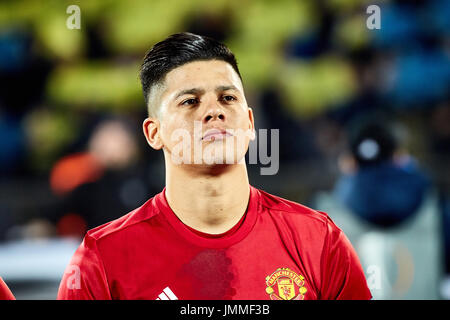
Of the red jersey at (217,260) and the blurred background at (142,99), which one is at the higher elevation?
the blurred background at (142,99)

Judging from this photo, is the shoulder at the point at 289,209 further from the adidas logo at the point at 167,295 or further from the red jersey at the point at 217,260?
the adidas logo at the point at 167,295

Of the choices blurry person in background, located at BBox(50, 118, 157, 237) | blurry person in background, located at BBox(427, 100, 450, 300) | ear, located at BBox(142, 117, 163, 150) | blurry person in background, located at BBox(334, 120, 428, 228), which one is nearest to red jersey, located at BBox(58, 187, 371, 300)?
ear, located at BBox(142, 117, 163, 150)

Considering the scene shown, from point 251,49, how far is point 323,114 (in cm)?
100

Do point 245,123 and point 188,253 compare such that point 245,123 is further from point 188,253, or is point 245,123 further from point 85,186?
point 85,186

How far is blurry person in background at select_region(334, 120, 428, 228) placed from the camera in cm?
408

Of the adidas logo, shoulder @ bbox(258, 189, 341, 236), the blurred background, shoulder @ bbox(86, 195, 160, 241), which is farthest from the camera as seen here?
the blurred background

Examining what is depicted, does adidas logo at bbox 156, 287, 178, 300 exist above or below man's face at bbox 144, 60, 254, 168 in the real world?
below

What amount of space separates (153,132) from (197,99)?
26 centimetres

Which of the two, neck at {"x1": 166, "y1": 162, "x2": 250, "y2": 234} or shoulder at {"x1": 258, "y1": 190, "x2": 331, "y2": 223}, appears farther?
shoulder at {"x1": 258, "y1": 190, "x2": 331, "y2": 223}

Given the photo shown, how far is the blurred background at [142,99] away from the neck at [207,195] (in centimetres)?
251

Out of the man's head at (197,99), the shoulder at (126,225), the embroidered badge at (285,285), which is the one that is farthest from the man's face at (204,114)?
the embroidered badge at (285,285)

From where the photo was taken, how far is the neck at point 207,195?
2.73 m

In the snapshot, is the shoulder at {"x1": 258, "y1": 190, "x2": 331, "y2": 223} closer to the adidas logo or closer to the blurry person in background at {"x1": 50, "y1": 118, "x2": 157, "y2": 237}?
the adidas logo

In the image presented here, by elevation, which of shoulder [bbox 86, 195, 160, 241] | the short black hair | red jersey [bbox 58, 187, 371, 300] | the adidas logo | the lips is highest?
the short black hair
